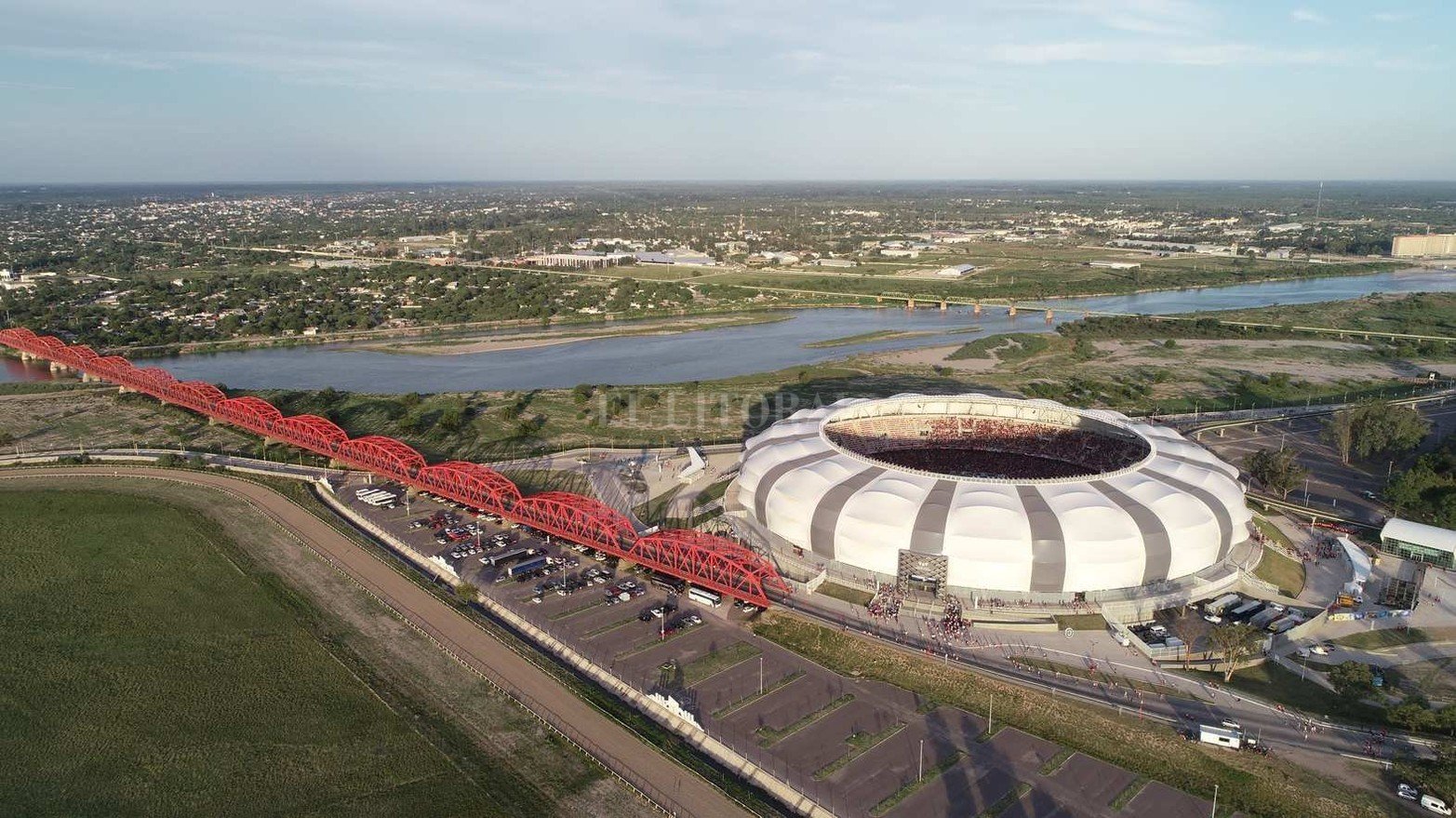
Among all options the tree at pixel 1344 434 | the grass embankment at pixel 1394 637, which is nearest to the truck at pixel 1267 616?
the grass embankment at pixel 1394 637

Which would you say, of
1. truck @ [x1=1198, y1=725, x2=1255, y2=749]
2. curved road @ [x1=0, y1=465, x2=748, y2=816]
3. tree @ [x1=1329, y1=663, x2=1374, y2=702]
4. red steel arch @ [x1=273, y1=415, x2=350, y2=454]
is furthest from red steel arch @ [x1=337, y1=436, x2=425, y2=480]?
tree @ [x1=1329, y1=663, x2=1374, y2=702]

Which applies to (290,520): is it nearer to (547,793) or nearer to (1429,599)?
(547,793)

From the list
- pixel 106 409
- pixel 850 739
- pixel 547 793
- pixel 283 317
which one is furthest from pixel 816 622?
pixel 283 317

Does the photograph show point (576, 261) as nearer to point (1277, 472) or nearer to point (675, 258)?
point (675, 258)

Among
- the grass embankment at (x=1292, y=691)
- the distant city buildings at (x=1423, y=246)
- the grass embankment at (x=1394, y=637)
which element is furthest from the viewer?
the distant city buildings at (x=1423, y=246)

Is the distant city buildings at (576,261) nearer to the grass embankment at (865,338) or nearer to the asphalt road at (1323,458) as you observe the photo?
the grass embankment at (865,338)

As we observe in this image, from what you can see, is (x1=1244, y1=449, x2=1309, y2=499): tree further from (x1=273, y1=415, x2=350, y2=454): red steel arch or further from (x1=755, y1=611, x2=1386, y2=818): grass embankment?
(x1=273, y1=415, x2=350, y2=454): red steel arch

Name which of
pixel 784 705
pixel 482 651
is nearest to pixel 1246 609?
pixel 784 705
